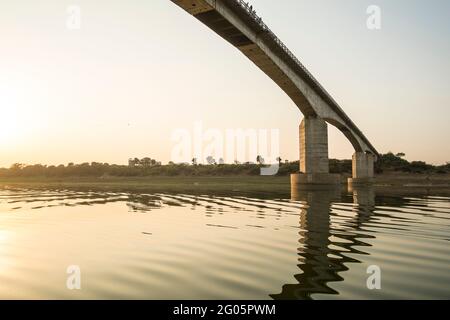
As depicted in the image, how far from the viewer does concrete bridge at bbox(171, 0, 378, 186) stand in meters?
25.2

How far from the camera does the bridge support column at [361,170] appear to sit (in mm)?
76281

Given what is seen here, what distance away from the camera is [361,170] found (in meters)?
80.1

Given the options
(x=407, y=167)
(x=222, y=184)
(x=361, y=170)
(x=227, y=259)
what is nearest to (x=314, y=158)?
(x=222, y=184)

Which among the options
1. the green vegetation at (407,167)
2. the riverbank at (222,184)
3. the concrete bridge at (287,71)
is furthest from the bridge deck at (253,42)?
the green vegetation at (407,167)

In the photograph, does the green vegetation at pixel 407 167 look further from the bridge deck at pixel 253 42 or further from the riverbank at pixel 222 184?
the bridge deck at pixel 253 42

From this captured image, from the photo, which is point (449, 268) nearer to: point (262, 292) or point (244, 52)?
point (262, 292)

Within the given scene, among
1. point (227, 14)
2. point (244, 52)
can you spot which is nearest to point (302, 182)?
point (244, 52)

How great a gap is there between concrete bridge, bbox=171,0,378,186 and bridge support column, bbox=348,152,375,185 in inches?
621

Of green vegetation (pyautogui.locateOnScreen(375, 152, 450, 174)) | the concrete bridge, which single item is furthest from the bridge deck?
green vegetation (pyautogui.locateOnScreen(375, 152, 450, 174))

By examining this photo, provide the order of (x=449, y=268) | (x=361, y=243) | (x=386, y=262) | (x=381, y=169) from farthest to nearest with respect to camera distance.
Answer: (x=381, y=169) → (x=361, y=243) → (x=386, y=262) → (x=449, y=268)

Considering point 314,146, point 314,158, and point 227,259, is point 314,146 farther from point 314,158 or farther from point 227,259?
point 227,259

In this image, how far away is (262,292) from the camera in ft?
19.9

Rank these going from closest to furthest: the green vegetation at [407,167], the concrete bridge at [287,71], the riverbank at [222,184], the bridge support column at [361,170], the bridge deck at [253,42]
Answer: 1. the bridge deck at [253,42]
2. the concrete bridge at [287,71]
3. the riverbank at [222,184]
4. the bridge support column at [361,170]
5. the green vegetation at [407,167]

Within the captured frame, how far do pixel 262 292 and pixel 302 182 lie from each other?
41.3m
